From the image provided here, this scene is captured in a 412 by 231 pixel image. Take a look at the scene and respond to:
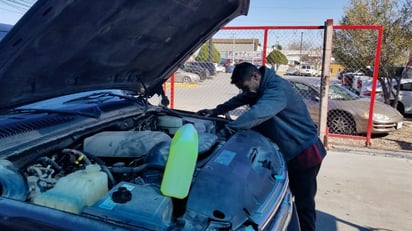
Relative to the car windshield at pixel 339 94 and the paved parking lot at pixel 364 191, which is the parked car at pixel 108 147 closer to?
the paved parking lot at pixel 364 191

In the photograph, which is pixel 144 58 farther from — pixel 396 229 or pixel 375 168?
pixel 375 168

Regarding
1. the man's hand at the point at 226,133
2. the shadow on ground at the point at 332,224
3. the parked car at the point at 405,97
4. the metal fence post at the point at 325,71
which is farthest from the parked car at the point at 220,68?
the man's hand at the point at 226,133

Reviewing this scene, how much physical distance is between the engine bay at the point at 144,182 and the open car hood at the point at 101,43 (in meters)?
0.44

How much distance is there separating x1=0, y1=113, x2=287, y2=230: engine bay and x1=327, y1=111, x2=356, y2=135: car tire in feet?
18.7

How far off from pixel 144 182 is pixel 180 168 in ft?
1.05

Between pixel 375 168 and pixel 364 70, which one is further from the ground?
pixel 364 70

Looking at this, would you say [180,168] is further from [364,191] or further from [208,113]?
[364,191]

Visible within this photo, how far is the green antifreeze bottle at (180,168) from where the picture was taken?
5.30 ft

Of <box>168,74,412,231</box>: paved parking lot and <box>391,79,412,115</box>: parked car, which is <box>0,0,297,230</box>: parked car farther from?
<box>391,79,412,115</box>: parked car

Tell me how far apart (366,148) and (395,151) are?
0.48 m

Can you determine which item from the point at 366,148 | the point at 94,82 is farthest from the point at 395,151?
the point at 94,82

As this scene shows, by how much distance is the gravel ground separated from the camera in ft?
22.7

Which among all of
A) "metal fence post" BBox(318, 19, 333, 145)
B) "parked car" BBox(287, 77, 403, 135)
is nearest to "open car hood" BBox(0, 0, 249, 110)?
"metal fence post" BBox(318, 19, 333, 145)

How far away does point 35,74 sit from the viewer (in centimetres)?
210
